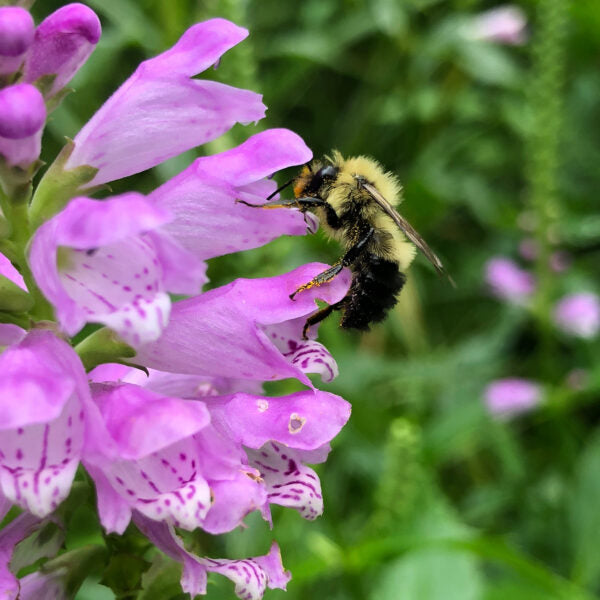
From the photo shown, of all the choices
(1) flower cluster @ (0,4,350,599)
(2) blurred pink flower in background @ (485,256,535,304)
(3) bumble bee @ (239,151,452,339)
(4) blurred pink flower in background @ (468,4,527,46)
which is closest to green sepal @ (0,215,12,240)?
(1) flower cluster @ (0,4,350,599)

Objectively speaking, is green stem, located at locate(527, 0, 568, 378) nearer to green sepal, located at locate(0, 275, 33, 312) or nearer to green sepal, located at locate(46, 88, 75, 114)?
green sepal, located at locate(46, 88, 75, 114)

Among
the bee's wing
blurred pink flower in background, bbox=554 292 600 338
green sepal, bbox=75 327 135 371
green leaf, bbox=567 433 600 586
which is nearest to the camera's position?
green sepal, bbox=75 327 135 371

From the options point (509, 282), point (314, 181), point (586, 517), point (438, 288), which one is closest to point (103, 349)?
point (314, 181)

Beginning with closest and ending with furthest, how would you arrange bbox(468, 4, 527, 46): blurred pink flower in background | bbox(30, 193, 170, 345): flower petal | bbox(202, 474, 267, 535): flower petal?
bbox(30, 193, 170, 345): flower petal
bbox(202, 474, 267, 535): flower petal
bbox(468, 4, 527, 46): blurred pink flower in background

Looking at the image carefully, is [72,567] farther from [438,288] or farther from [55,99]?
[438,288]

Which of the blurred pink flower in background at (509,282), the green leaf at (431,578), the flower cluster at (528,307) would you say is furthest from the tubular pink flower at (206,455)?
the blurred pink flower in background at (509,282)

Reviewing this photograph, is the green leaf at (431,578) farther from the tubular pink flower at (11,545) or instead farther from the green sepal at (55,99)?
the green sepal at (55,99)
